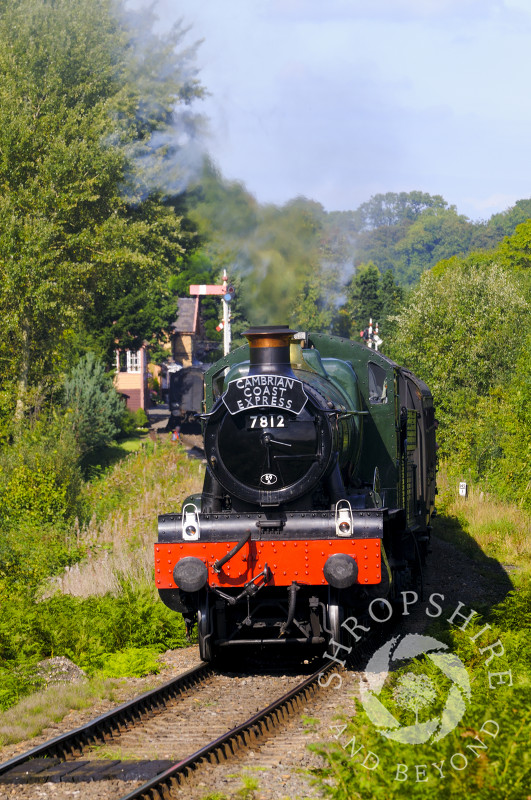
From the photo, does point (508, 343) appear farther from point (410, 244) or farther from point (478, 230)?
point (478, 230)

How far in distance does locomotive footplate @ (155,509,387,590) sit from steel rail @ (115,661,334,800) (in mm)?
1071

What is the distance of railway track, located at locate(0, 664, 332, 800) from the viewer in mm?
6180

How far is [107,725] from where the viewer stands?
730 centimetres

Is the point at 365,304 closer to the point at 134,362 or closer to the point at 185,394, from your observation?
the point at 185,394

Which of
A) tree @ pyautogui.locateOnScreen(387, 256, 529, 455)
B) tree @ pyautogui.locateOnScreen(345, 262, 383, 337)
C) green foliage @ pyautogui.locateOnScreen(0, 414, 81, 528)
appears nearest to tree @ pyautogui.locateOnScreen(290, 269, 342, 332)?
tree @ pyautogui.locateOnScreen(387, 256, 529, 455)

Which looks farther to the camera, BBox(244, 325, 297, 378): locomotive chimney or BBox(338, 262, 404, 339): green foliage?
BBox(338, 262, 404, 339): green foliage

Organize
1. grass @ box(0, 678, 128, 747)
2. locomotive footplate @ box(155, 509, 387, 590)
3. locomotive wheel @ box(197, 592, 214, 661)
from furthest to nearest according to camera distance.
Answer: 1. locomotive wheel @ box(197, 592, 214, 661)
2. locomotive footplate @ box(155, 509, 387, 590)
3. grass @ box(0, 678, 128, 747)

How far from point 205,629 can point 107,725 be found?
6.48ft

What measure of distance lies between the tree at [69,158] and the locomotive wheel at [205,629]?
16.1 meters

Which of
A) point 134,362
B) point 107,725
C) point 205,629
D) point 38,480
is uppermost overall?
point 134,362

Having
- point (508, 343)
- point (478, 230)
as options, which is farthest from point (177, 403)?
point (478, 230)

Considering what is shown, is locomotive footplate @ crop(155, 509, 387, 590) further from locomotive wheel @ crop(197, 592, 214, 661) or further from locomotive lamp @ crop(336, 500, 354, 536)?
locomotive wheel @ crop(197, 592, 214, 661)

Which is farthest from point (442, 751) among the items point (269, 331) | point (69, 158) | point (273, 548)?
point (69, 158)

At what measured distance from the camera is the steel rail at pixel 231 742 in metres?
5.85
